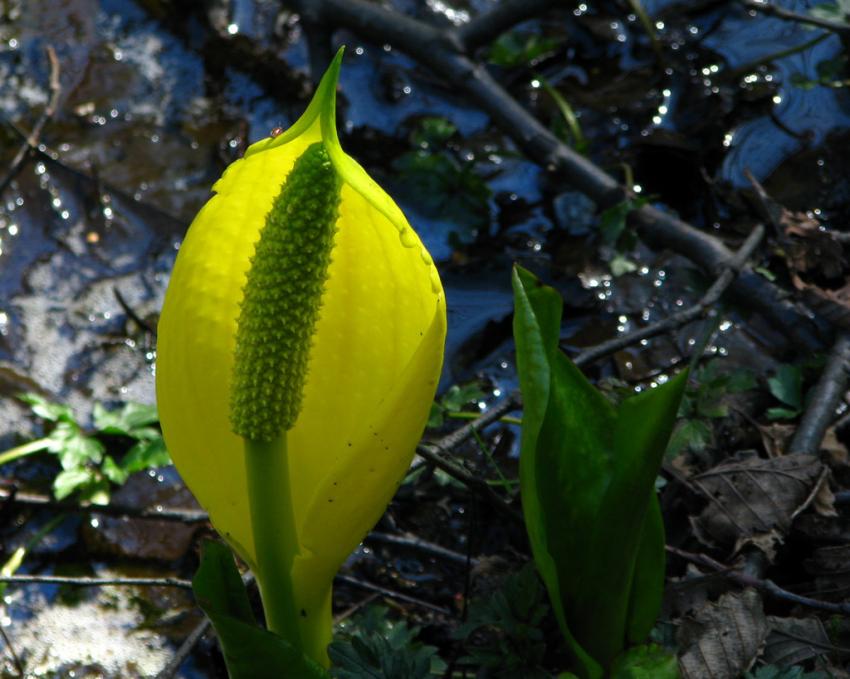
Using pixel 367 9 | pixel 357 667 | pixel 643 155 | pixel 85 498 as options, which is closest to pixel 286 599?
pixel 357 667

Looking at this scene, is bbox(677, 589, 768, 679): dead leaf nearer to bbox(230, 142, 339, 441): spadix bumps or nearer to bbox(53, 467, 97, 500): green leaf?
bbox(230, 142, 339, 441): spadix bumps

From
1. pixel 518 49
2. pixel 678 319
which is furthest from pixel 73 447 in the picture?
pixel 518 49

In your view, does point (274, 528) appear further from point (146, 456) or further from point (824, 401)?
point (824, 401)

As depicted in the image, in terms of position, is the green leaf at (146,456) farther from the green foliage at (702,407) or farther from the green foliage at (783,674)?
the green foliage at (783,674)

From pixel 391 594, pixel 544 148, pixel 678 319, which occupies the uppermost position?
pixel 544 148

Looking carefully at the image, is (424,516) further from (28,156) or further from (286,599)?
(28,156)
